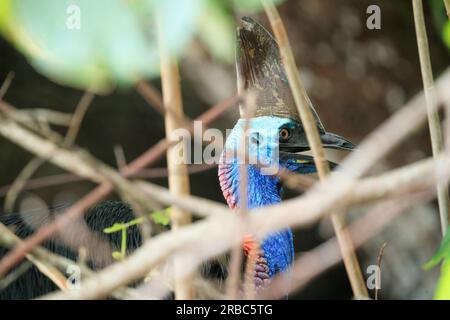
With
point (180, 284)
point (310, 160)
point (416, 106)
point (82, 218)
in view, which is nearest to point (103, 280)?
point (180, 284)

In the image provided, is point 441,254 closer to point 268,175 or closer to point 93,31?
point 93,31

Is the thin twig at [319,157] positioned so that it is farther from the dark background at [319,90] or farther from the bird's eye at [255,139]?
the dark background at [319,90]

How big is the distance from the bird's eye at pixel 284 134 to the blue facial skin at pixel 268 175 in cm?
2

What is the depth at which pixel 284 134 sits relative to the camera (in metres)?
2.27

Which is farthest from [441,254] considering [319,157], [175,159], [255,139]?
[255,139]

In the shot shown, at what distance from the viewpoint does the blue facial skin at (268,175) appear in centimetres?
213

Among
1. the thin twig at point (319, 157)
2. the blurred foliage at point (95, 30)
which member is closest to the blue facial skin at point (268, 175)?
the blurred foliage at point (95, 30)

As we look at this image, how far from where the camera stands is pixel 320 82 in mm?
3426

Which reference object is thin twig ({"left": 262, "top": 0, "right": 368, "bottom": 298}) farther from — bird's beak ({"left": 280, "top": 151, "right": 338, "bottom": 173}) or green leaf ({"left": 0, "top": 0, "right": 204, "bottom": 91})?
bird's beak ({"left": 280, "top": 151, "right": 338, "bottom": 173})

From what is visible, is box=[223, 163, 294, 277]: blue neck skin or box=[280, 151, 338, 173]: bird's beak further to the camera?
box=[280, 151, 338, 173]: bird's beak

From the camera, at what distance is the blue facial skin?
2131 millimetres

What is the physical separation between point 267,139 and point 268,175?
104 mm

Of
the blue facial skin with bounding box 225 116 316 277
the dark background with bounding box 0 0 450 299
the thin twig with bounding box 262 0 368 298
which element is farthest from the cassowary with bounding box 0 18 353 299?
the dark background with bounding box 0 0 450 299

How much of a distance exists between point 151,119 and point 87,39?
2.39 metres
